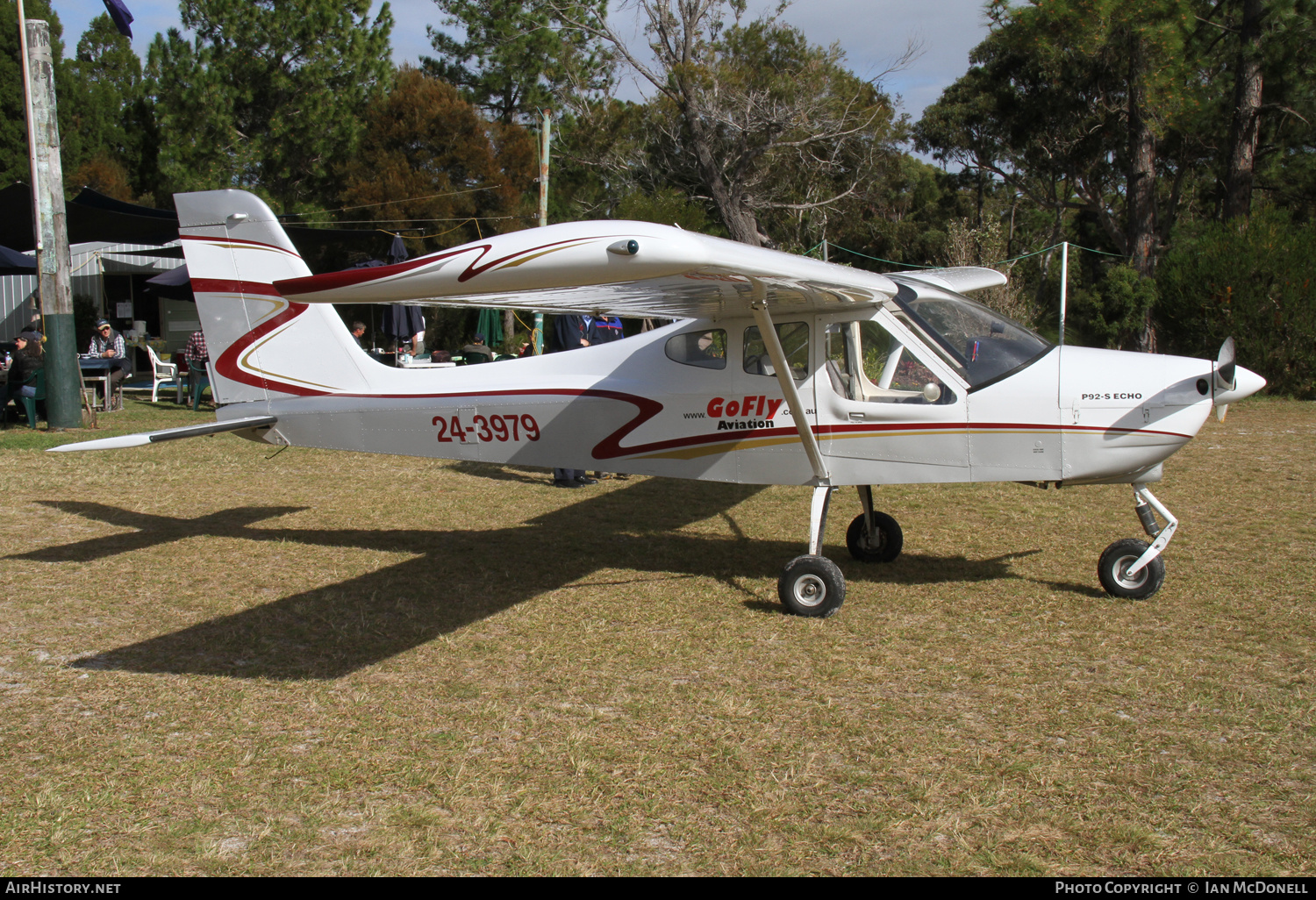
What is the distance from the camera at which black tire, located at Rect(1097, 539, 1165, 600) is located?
5695 millimetres

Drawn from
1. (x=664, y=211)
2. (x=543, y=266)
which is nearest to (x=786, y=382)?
(x=543, y=266)

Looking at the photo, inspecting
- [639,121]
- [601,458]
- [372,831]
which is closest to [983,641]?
[601,458]

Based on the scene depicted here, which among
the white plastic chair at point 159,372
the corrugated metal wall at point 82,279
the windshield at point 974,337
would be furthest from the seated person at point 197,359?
the windshield at point 974,337

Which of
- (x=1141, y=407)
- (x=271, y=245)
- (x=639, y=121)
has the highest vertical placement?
(x=639, y=121)

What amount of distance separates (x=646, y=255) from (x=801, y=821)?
2184 mm

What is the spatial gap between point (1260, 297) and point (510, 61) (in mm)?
25268

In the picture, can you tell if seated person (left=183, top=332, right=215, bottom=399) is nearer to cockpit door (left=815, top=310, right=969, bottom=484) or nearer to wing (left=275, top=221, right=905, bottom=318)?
cockpit door (left=815, top=310, right=969, bottom=484)

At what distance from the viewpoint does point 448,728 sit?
4.02 metres

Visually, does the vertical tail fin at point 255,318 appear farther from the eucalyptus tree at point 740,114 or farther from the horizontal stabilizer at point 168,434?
the eucalyptus tree at point 740,114

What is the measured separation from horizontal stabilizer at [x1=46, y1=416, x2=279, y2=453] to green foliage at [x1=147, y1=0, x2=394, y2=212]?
25.1 meters

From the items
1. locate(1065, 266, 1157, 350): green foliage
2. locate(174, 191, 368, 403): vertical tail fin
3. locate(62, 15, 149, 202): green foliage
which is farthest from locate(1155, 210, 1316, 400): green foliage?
locate(62, 15, 149, 202): green foliage

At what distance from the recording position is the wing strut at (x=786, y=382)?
5212 mm

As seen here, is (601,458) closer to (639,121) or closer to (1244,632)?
(1244,632)

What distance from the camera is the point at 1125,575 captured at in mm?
5734
